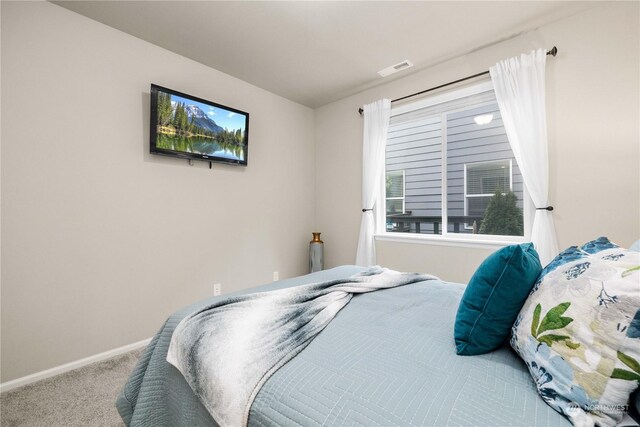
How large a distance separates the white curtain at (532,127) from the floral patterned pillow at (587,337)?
1739 millimetres

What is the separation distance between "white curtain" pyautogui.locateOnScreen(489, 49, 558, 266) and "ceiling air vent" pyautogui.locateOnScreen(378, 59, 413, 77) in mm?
828

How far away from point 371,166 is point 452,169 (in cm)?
89

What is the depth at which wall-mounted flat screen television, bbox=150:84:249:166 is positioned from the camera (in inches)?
97.6

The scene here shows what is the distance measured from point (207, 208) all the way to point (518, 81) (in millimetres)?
3111

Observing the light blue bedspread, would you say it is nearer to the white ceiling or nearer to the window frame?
the window frame

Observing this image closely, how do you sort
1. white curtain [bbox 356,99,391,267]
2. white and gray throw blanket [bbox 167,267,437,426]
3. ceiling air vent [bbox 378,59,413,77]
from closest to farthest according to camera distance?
white and gray throw blanket [bbox 167,267,437,426] → ceiling air vent [bbox 378,59,413,77] → white curtain [bbox 356,99,391,267]

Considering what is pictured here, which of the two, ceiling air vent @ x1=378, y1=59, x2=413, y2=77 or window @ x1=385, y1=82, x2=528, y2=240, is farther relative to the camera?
ceiling air vent @ x1=378, y1=59, x2=413, y2=77

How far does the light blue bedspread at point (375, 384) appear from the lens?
705 mm

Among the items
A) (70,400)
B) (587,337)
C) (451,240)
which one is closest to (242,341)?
(587,337)

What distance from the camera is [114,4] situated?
2.06 meters

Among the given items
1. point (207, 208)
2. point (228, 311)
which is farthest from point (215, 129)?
point (228, 311)

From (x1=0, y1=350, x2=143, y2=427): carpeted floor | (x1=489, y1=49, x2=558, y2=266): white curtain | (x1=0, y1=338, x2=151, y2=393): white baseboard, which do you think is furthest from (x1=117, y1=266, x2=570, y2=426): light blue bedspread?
(x1=489, y1=49, x2=558, y2=266): white curtain

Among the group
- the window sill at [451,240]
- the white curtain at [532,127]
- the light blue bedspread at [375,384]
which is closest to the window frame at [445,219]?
the window sill at [451,240]

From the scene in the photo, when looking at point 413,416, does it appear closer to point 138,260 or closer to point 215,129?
point 138,260
